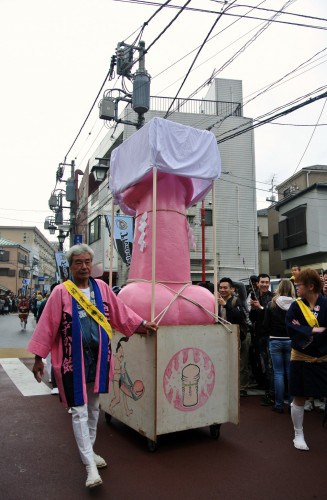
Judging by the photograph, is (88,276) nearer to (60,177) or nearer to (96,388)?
(96,388)

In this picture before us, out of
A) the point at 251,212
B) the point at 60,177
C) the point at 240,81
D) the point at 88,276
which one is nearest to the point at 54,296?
the point at 88,276

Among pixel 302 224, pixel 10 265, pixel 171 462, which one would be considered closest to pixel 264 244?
pixel 302 224

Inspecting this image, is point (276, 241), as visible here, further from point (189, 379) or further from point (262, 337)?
point (189, 379)

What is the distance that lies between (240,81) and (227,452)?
1948 cm

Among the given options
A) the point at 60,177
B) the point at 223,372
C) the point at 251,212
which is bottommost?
the point at 223,372

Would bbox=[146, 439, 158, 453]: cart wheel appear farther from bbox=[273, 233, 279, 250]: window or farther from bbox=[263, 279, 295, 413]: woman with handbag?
bbox=[273, 233, 279, 250]: window

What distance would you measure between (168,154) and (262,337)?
322cm

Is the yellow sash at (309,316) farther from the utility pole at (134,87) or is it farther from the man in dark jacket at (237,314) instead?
the utility pole at (134,87)

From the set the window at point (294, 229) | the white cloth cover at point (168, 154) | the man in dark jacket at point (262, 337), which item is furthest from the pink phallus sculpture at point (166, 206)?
the window at point (294, 229)

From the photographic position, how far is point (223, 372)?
A: 14.4ft

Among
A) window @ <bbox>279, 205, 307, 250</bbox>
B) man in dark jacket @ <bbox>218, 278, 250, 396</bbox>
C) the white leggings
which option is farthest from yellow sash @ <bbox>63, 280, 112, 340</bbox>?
window @ <bbox>279, 205, 307, 250</bbox>

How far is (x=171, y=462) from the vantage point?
12.1 ft

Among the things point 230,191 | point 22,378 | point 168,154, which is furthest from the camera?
point 230,191

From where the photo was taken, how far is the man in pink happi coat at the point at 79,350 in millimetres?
3107
